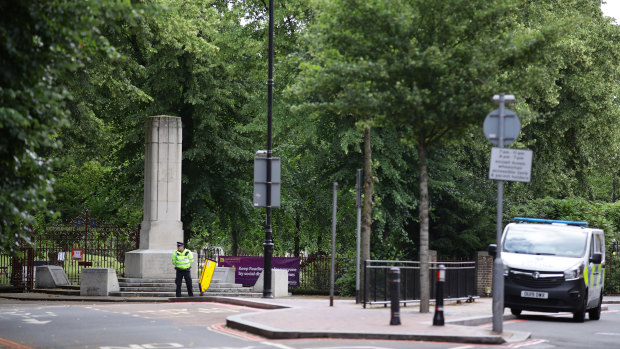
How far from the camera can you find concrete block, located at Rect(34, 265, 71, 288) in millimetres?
31266

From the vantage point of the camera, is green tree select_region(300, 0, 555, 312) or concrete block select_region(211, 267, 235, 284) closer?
green tree select_region(300, 0, 555, 312)

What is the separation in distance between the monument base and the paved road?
6.15m

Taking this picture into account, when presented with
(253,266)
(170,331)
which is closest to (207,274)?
(253,266)

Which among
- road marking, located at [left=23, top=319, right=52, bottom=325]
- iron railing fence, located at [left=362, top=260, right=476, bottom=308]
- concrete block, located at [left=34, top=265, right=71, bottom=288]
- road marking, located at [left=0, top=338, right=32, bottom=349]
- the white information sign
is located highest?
the white information sign

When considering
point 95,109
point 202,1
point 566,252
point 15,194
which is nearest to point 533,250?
point 566,252

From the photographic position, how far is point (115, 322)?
16781 millimetres

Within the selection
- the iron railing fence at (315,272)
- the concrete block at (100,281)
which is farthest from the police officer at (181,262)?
the iron railing fence at (315,272)

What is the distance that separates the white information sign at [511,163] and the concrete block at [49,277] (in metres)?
21.5

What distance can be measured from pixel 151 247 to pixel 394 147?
28.2ft

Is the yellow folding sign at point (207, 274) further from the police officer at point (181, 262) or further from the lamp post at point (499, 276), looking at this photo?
the lamp post at point (499, 276)

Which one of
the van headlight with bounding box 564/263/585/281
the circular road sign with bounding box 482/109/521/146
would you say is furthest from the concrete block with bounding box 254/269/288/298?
the circular road sign with bounding box 482/109/521/146

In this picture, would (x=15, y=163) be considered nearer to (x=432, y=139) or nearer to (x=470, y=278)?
(x=432, y=139)

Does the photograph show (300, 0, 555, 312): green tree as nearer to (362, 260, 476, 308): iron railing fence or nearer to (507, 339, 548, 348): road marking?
(362, 260, 476, 308): iron railing fence

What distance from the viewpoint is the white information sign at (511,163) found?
45.8 feet
